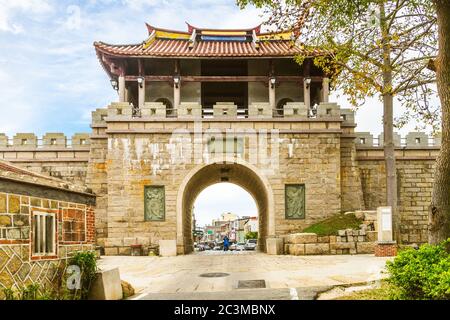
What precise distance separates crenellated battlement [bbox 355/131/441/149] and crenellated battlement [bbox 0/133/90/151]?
1239 centimetres

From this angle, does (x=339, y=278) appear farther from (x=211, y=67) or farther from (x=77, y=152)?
(x=211, y=67)

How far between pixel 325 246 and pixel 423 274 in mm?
11252

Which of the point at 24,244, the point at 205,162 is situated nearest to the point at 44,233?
the point at 24,244

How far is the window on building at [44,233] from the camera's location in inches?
252

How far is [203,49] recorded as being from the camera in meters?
24.5

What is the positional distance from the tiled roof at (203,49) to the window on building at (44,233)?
15.1 meters

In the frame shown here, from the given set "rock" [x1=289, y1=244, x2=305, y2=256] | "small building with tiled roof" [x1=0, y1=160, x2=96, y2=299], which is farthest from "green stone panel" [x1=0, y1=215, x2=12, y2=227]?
"rock" [x1=289, y1=244, x2=305, y2=256]

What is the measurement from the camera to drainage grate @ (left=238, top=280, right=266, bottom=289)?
9605mm

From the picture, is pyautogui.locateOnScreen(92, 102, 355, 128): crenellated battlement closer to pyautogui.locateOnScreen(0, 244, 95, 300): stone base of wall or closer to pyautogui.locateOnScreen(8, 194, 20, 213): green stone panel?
pyautogui.locateOnScreen(0, 244, 95, 300): stone base of wall

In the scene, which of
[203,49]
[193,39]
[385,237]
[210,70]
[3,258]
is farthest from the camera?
[193,39]

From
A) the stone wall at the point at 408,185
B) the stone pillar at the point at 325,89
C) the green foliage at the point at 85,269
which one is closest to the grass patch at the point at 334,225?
the stone wall at the point at 408,185

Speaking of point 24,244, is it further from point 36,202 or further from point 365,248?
point 365,248

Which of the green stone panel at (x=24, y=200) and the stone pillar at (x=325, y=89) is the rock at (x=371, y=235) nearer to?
the stone pillar at (x=325, y=89)
